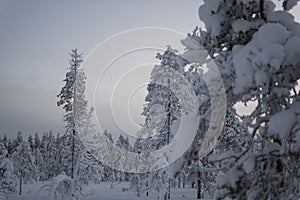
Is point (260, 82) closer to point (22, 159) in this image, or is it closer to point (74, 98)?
point (74, 98)

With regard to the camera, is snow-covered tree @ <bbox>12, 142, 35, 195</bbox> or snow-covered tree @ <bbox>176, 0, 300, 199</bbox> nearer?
snow-covered tree @ <bbox>176, 0, 300, 199</bbox>

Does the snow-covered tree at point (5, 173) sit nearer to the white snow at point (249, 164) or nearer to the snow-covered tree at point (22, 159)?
the white snow at point (249, 164)

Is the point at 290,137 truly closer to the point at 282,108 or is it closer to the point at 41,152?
the point at 282,108

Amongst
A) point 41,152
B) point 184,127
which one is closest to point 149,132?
point 184,127

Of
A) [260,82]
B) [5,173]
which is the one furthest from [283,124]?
[5,173]

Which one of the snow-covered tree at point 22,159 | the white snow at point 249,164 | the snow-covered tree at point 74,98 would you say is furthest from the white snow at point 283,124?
the snow-covered tree at point 22,159

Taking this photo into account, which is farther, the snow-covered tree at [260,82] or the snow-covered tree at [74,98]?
the snow-covered tree at [74,98]

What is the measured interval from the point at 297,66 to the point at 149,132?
23901 mm

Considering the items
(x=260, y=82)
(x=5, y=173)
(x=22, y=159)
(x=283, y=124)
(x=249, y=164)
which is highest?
(x=22, y=159)

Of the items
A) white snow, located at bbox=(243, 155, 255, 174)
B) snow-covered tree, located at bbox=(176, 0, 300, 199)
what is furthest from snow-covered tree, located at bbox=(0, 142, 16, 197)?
white snow, located at bbox=(243, 155, 255, 174)

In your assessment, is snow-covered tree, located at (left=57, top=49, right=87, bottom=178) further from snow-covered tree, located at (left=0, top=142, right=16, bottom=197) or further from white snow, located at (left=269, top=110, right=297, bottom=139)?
white snow, located at (left=269, top=110, right=297, bottom=139)

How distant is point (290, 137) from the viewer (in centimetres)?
559

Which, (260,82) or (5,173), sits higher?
(260,82)

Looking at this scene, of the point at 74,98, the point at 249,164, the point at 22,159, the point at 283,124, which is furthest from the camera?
the point at 22,159
